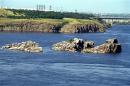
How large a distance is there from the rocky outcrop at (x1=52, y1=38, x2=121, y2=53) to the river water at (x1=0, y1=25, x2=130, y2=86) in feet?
13.1

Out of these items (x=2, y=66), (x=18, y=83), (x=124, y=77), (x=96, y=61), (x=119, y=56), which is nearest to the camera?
(x=18, y=83)

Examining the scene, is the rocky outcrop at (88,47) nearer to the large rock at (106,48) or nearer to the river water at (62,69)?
the large rock at (106,48)

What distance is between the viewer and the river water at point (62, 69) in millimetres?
88125

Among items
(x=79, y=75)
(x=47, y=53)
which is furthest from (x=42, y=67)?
(x=47, y=53)

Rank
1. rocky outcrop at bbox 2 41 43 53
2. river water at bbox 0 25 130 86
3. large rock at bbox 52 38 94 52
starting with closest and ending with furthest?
river water at bbox 0 25 130 86
rocky outcrop at bbox 2 41 43 53
large rock at bbox 52 38 94 52

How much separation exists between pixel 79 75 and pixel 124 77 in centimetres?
836

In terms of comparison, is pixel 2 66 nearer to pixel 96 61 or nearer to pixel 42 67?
pixel 42 67

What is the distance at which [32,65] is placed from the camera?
4188 inches

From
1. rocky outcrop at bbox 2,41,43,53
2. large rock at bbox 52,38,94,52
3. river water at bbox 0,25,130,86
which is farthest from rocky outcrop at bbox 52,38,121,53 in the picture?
rocky outcrop at bbox 2,41,43,53

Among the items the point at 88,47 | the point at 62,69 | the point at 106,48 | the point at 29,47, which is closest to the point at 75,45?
the point at 88,47

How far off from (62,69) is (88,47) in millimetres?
37803

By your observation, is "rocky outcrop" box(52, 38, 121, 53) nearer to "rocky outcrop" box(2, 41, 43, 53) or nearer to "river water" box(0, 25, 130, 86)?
"river water" box(0, 25, 130, 86)

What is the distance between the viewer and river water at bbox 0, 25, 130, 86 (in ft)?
289

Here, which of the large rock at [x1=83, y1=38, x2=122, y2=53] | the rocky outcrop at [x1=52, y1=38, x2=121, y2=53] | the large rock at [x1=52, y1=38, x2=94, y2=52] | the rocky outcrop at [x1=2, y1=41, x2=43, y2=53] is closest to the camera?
the rocky outcrop at [x1=2, y1=41, x2=43, y2=53]
